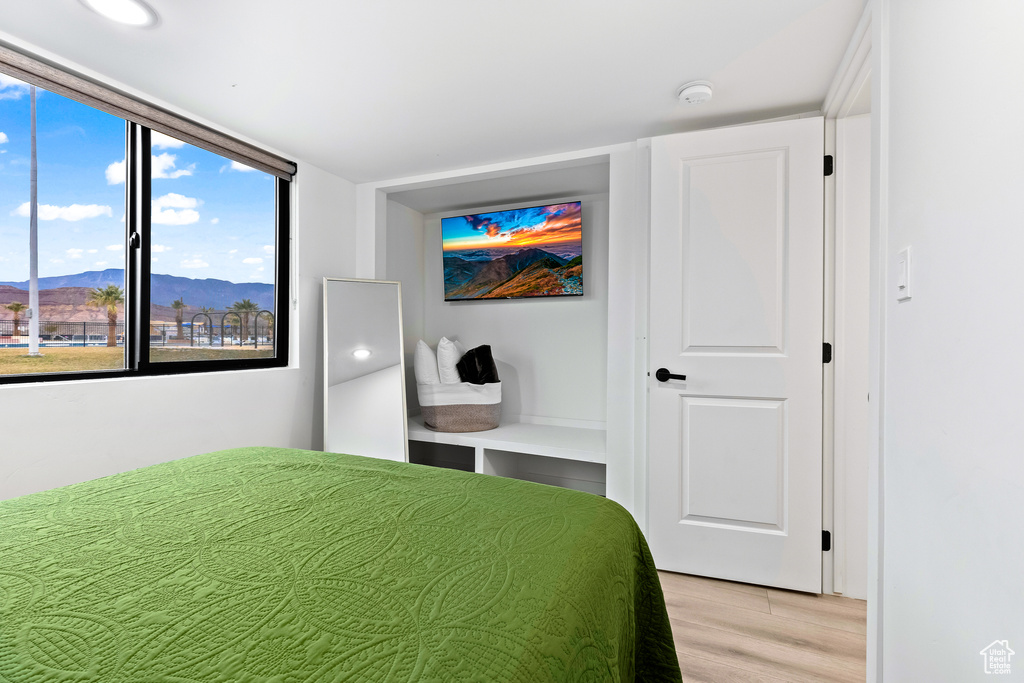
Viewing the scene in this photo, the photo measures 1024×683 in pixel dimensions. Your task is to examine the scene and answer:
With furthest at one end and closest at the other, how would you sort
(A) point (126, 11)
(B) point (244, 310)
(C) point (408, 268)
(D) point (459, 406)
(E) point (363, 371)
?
(C) point (408, 268)
(D) point (459, 406)
(E) point (363, 371)
(B) point (244, 310)
(A) point (126, 11)

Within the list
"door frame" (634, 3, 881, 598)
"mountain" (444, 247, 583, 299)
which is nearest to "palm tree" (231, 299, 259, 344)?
"mountain" (444, 247, 583, 299)

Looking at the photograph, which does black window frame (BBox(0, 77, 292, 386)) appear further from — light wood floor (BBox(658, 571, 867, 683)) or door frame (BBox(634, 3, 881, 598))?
light wood floor (BBox(658, 571, 867, 683))

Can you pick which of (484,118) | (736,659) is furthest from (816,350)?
(484,118)

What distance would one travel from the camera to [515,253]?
3.65 m

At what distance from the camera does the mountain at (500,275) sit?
3.57m

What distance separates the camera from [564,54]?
1886 mm

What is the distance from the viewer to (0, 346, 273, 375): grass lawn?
1.87 meters

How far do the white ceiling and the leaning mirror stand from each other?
100cm

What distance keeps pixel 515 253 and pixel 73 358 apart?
8.38 ft

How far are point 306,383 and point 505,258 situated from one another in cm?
164

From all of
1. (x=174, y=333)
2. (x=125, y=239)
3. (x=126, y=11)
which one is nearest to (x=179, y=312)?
(x=174, y=333)

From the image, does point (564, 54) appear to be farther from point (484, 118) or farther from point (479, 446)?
point (479, 446)

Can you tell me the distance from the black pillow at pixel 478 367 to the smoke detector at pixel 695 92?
6.41ft

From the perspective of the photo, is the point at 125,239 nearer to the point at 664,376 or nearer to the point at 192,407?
the point at 192,407
